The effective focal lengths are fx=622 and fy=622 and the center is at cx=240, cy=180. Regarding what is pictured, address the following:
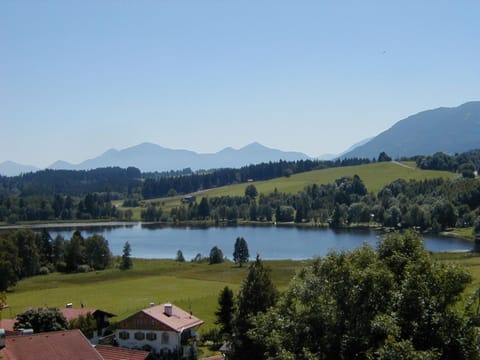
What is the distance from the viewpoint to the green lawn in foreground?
165 feet

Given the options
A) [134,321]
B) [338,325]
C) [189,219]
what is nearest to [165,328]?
[134,321]

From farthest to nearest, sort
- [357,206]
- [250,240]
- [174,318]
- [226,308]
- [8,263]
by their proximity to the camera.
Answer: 1. [357,206]
2. [250,240]
3. [8,263]
4. [226,308]
5. [174,318]

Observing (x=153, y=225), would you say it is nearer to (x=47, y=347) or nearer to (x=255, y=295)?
A: (x=255, y=295)

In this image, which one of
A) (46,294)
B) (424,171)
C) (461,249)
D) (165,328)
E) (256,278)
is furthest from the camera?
(424,171)

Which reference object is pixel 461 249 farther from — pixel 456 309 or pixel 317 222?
pixel 456 309

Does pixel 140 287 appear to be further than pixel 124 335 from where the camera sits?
Yes

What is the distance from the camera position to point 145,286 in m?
62.2

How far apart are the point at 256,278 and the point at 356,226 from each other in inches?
4375

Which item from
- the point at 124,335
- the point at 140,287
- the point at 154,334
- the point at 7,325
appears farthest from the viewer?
the point at 140,287

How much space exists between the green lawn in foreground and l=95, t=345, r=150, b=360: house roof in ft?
28.2

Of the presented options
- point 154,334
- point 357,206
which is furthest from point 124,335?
point 357,206

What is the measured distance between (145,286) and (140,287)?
0.67 m

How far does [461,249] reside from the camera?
92.8 meters

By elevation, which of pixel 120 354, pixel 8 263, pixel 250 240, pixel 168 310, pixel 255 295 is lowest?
pixel 120 354
